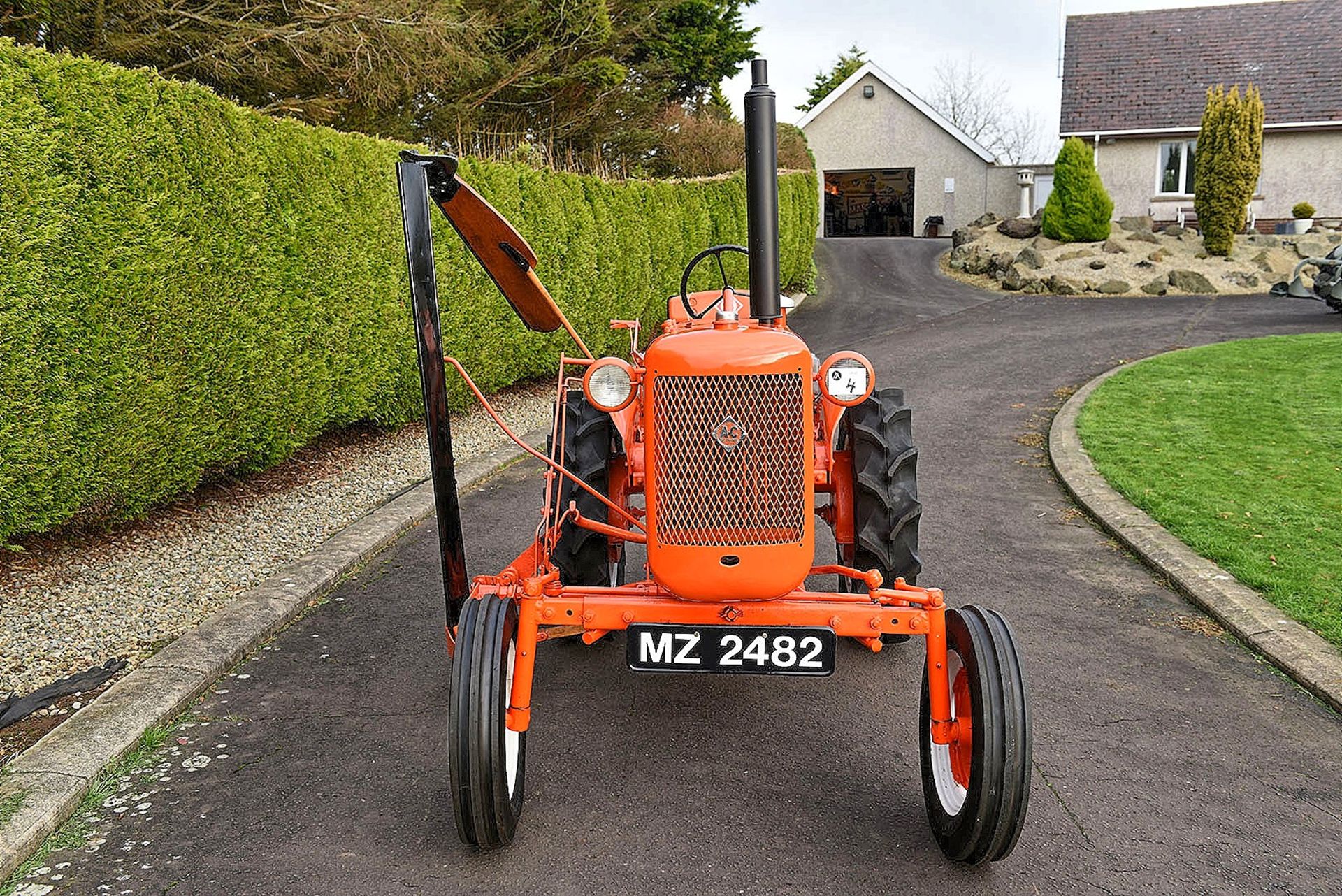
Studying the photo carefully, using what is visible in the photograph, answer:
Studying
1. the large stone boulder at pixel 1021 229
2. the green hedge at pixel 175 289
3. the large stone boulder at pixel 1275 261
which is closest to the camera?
the green hedge at pixel 175 289

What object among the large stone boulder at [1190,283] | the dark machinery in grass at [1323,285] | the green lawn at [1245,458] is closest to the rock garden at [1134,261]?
the large stone boulder at [1190,283]

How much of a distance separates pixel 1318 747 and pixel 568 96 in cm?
1732

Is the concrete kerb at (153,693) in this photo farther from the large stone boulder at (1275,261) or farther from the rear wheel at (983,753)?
the large stone boulder at (1275,261)

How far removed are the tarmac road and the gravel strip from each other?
0.57 meters

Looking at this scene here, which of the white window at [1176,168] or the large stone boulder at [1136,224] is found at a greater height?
the white window at [1176,168]

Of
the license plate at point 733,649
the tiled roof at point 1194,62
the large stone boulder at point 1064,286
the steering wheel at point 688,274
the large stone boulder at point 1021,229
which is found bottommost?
the large stone boulder at point 1064,286

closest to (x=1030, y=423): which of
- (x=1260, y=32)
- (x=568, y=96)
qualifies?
(x=568, y=96)

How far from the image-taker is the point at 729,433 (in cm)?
287

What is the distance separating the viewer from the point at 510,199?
1020 centimetres

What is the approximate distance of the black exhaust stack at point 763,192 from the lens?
328 cm

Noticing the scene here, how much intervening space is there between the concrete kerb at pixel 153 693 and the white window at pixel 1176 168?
2680 cm

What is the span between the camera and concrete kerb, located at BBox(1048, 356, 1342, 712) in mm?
4098

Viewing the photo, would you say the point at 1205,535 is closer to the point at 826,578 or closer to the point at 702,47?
the point at 826,578

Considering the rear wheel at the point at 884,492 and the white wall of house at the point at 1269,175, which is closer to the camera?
the rear wheel at the point at 884,492
